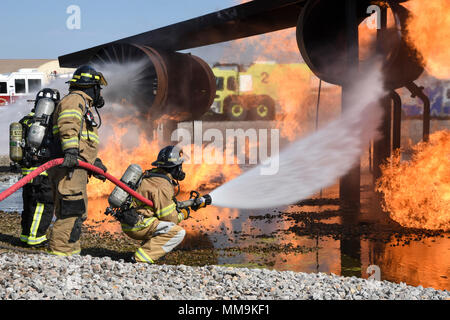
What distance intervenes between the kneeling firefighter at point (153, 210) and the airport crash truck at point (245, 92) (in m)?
19.8

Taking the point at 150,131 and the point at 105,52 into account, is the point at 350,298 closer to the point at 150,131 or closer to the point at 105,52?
the point at 150,131

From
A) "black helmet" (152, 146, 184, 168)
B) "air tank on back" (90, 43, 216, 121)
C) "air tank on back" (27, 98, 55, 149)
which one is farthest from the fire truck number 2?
"black helmet" (152, 146, 184, 168)

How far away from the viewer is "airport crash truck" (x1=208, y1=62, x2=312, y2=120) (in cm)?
2522

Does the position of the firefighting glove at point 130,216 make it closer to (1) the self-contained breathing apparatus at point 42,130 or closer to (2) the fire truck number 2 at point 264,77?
(1) the self-contained breathing apparatus at point 42,130

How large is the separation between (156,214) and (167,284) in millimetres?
1218

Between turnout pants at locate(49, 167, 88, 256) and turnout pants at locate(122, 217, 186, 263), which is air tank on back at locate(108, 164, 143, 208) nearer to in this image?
turnout pants at locate(122, 217, 186, 263)

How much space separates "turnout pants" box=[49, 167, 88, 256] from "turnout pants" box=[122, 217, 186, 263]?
0.59 meters

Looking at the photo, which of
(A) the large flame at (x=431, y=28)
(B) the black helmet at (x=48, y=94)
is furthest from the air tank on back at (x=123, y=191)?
(A) the large flame at (x=431, y=28)

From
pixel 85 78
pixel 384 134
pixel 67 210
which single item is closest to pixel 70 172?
pixel 67 210

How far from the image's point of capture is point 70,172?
5.27 m

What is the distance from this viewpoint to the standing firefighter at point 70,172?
519 cm

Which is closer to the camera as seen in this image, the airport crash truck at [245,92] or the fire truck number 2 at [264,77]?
the fire truck number 2 at [264,77]

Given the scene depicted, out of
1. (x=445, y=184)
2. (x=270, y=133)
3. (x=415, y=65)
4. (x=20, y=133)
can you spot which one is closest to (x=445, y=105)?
(x=270, y=133)

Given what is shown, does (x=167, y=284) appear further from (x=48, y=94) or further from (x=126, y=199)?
(x=48, y=94)
